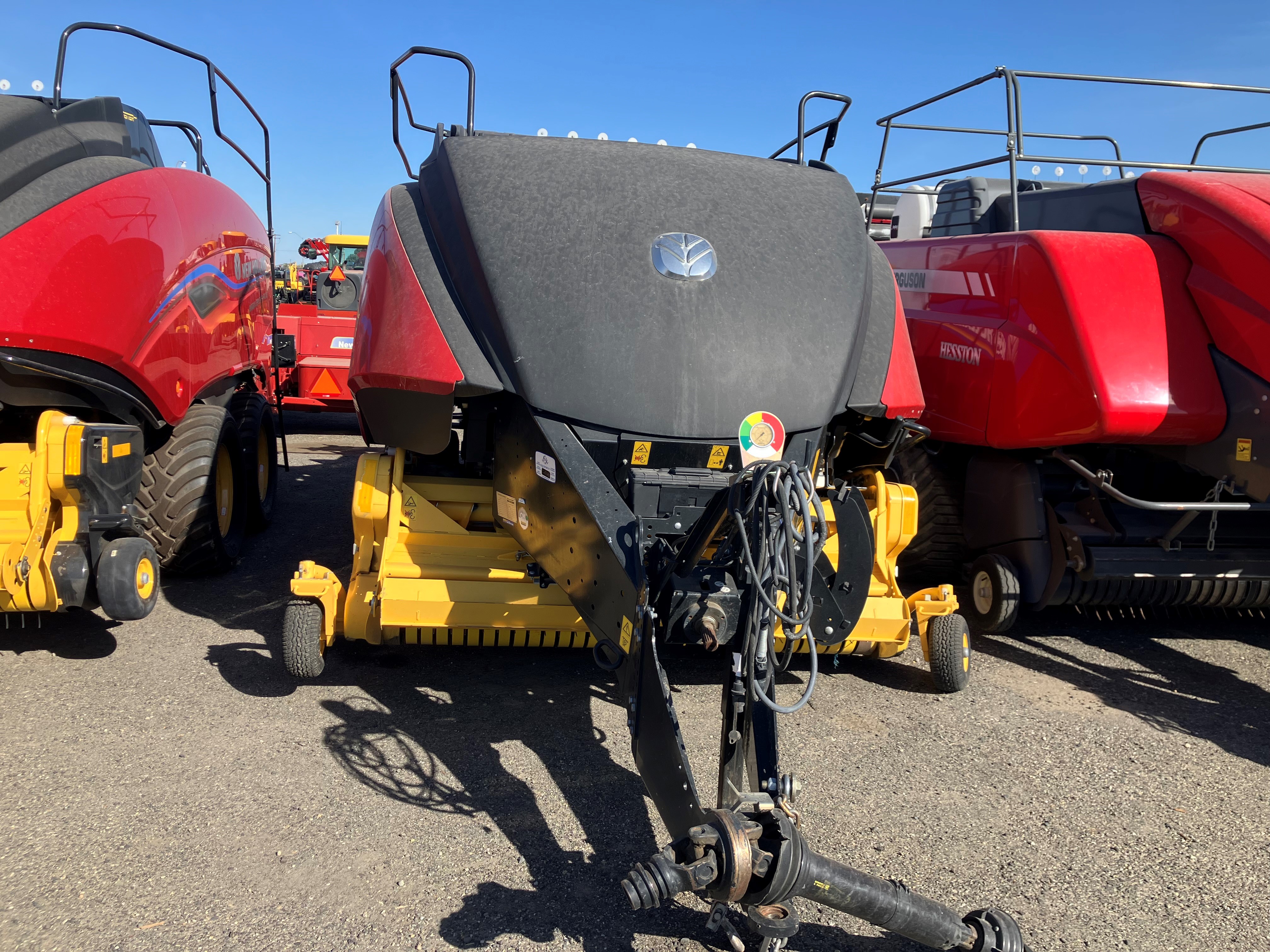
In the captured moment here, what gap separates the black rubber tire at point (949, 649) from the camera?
12.5ft

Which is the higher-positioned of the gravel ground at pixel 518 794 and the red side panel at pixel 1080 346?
the red side panel at pixel 1080 346

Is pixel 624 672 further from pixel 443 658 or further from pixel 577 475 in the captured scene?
pixel 443 658

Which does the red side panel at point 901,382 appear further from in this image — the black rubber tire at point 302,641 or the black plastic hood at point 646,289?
the black rubber tire at point 302,641

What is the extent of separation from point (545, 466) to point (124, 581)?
5.91ft

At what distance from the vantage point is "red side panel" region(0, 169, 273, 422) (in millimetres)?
3512

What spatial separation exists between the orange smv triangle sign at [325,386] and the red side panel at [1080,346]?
6.75 meters

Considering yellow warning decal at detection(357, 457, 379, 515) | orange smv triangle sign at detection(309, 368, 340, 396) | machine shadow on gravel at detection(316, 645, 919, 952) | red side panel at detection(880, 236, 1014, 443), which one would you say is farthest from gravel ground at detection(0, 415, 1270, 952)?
orange smv triangle sign at detection(309, 368, 340, 396)

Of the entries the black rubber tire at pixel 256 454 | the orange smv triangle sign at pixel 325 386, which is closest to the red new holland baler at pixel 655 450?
the black rubber tire at pixel 256 454

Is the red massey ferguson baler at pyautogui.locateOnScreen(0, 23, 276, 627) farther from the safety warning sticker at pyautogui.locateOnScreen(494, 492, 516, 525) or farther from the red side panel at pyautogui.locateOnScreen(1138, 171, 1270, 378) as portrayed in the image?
the red side panel at pyautogui.locateOnScreen(1138, 171, 1270, 378)

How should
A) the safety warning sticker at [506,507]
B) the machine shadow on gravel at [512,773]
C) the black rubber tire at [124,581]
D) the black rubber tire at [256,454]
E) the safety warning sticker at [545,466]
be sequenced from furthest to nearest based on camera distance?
1. the black rubber tire at [256,454]
2. the black rubber tire at [124,581]
3. the safety warning sticker at [506,507]
4. the safety warning sticker at [545,466]
5. the machine shadow on gravel at [512,773]

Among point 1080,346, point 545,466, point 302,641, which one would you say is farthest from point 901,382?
point 302,641

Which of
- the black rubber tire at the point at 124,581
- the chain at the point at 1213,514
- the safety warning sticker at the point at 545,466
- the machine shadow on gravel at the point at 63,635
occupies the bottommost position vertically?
the machine shadow on gravel at the point at 63,635

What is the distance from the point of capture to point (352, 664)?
391cm

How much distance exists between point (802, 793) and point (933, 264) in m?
3.23
